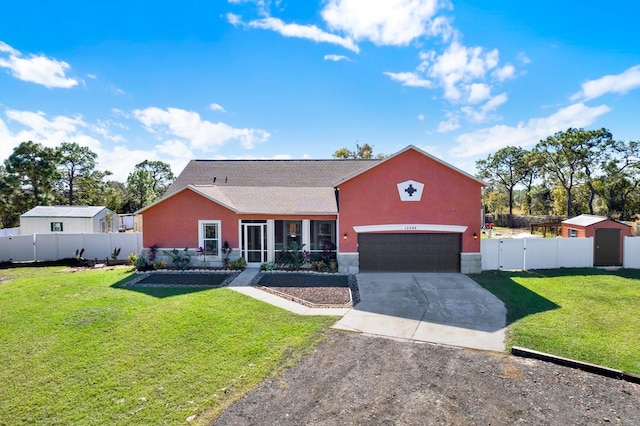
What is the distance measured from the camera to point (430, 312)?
10.4 meters

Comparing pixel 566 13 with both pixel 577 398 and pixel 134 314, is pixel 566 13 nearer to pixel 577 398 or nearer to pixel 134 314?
pixel 577 398

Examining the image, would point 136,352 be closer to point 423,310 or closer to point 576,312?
point 423,310

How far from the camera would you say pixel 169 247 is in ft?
55.3

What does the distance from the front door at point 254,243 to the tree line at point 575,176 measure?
4012cm

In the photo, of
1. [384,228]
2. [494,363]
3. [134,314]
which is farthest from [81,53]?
[494,363]

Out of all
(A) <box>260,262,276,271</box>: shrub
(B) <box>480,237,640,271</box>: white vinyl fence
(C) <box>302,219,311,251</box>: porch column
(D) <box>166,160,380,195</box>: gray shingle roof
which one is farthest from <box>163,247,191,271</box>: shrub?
(B) <box>480,237,640,271</box>: white vinyl fence

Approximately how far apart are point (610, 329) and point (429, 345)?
5.17 m

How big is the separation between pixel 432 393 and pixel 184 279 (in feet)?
38.3

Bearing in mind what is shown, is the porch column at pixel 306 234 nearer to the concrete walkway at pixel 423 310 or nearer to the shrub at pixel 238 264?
the shrub at pixel 238 264

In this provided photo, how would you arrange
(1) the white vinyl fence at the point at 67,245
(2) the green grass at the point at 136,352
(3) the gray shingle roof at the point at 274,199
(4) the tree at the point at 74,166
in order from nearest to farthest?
(2) the green grass at the point at 136,352 → (3) the gray shingle roof at the point at 274,199 → (1) the white vinyl fence at the point at 67,245 → (4) the tree at the point at 74,166

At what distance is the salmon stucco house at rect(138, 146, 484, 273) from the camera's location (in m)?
15.5

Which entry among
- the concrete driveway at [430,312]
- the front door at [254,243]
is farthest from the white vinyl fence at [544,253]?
the front door at [254,243]

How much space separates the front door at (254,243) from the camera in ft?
55.2

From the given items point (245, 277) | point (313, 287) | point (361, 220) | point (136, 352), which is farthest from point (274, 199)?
point (136, 352)
